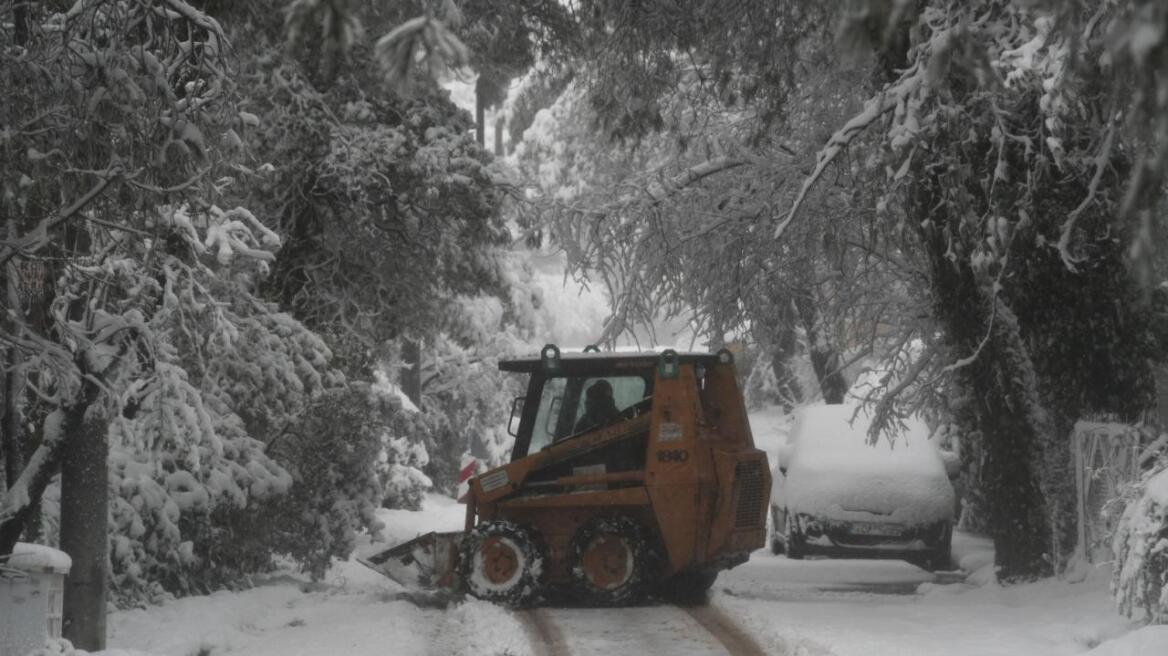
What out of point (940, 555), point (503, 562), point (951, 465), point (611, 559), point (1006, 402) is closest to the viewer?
point (611, 559)

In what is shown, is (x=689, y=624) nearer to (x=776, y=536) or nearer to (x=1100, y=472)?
(x=1100, y=472)

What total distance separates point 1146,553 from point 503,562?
224 inches

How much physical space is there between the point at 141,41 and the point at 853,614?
666 cm

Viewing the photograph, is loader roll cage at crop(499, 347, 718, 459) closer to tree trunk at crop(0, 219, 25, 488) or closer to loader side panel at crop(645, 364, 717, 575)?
loader side panel at crop(645, 364, 717, 575)

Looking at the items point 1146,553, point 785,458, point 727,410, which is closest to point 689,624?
point 727,410

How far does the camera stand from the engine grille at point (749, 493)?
12414 mm

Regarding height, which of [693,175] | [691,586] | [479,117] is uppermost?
[479,117]

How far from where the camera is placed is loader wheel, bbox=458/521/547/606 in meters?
12.4

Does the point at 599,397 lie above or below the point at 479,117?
below

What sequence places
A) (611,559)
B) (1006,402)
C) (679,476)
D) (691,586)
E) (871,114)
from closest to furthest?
(871,114) < (679,476) < (611,559) < (1006,402) < (691,586)

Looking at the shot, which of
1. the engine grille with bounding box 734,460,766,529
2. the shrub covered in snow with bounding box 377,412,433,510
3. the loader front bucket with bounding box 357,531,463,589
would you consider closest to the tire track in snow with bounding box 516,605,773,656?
the engine grille with bounding box 734,460,766,529

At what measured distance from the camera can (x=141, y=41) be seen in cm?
888

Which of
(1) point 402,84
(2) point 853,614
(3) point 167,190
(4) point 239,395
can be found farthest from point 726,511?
(1) point 402,84

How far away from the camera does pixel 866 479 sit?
15477 mm
